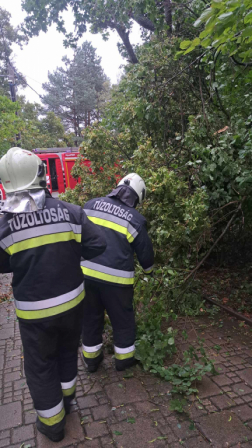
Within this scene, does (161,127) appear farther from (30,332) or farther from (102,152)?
(30,332)

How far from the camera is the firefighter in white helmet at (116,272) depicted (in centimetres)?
301

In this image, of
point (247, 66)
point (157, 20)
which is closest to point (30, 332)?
point (247, 66)

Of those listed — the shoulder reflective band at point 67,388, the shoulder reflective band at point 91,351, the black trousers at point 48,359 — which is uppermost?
the black trousers at point 48,359

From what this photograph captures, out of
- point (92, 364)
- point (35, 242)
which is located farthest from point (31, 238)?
point (92, 364)

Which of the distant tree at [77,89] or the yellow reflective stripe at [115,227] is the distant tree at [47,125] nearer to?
the distant tree at [77,89]

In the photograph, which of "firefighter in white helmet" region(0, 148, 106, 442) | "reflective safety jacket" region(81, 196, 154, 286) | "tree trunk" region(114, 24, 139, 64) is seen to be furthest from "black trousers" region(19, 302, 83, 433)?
"tree trunk" region(114, 24, 139, 64)

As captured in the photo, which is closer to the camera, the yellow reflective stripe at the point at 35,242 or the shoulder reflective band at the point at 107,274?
the yellow reflective stripe at the point at 35,242

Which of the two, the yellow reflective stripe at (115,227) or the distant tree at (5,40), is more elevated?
the distant tree at (5,40)

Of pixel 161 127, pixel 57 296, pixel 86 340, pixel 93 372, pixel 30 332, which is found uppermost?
pixel 161 127

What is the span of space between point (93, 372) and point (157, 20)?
694 cm

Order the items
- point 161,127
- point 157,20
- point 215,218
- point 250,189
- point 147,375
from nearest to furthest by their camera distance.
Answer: point 147,375
point 250,189
point 215,218
point 161,127
point 157,20

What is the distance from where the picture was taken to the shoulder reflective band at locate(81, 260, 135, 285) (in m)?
2.99

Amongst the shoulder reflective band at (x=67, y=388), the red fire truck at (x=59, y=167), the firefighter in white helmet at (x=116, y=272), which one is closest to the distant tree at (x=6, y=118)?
the firefighter in white helmet at (x=116, y=272)

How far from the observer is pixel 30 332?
2.25m
